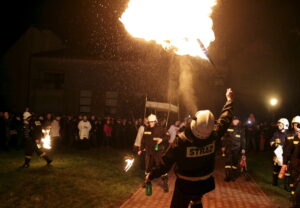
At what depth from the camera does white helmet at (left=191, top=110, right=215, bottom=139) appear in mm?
4617

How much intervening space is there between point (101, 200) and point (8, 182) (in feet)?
9.98

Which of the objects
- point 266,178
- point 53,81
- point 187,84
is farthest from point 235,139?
point 53,81

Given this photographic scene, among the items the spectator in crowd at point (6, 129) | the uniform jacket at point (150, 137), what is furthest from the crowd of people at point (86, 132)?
the uniform jacket at point (150, 137)

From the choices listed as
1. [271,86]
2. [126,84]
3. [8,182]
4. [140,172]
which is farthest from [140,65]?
[8,182]

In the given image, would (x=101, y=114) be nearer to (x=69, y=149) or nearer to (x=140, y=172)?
(x=69, y=149)

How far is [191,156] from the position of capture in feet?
15.4

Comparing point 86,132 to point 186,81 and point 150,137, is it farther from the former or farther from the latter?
point 186,81

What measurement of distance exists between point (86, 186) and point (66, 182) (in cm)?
76

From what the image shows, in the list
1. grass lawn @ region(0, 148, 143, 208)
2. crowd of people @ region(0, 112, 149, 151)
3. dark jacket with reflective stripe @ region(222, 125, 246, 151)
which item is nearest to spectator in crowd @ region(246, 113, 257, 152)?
crowd of people @ region(0, 112, 149, 151)

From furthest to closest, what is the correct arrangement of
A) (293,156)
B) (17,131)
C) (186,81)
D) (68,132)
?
(186,81), (68,132), (17,131), (293,156)

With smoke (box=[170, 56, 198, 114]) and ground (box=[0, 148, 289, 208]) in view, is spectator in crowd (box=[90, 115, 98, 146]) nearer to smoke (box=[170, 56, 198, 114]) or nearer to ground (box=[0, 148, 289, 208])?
ground (box=[0, 148, 289, 208])

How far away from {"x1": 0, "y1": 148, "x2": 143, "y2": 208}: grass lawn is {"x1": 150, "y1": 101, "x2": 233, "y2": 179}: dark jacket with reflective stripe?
3.30 m

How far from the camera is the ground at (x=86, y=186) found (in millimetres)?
7777

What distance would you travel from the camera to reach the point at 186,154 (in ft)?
15.4
